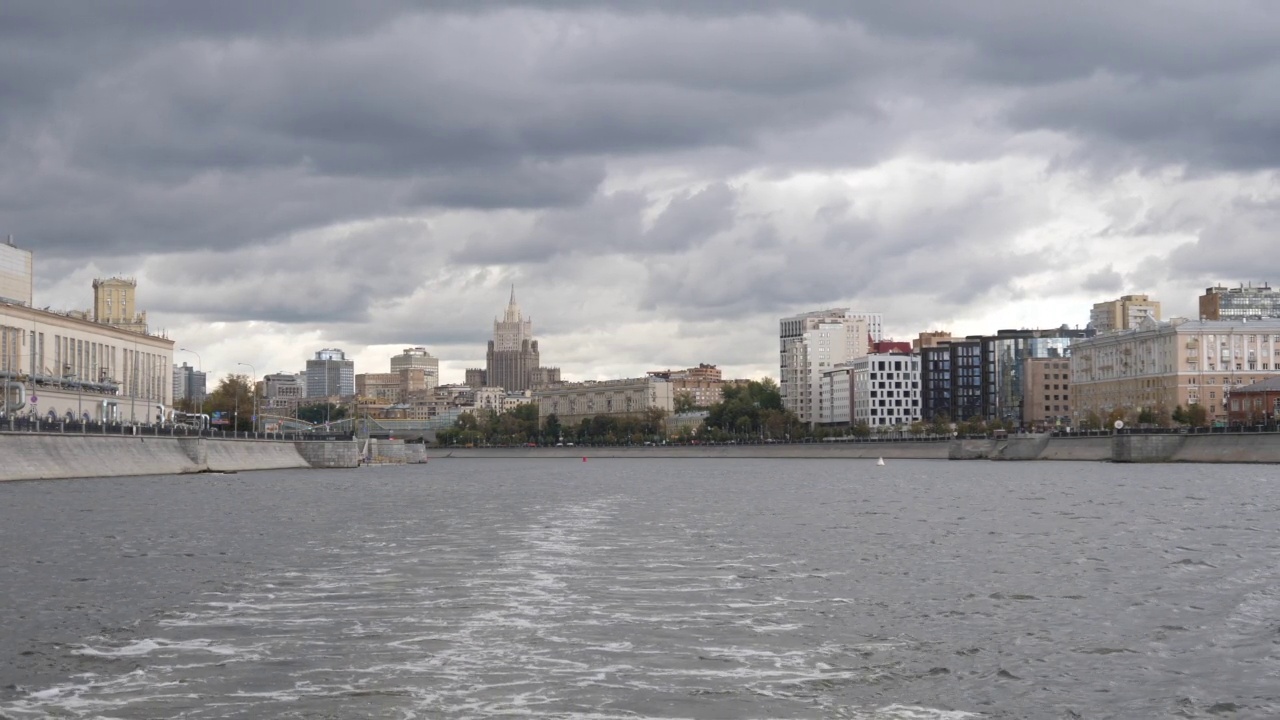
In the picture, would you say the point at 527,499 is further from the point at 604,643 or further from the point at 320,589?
the point at 604,643

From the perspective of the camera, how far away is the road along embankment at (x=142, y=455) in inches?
3238

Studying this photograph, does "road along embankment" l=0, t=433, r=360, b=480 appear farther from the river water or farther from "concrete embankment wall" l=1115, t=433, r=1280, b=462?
"concrete embankment wall" l=1115, t=433, r=1280, b=462

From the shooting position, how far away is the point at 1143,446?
13400 centimetres

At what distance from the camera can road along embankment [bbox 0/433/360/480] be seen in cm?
8225

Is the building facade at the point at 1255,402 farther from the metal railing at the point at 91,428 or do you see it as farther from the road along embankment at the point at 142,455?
the metal railing at the point at 91,428

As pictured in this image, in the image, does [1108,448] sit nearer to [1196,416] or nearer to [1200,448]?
[1200,448]

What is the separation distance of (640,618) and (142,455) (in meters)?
84.8

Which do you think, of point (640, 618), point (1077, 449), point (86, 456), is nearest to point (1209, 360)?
point (1077, 449)

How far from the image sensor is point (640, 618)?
2384cm

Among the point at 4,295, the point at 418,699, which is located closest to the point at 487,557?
the point at 418,699

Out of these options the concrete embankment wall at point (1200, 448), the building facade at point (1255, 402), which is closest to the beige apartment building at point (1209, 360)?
the building facade at point (1255, 402)

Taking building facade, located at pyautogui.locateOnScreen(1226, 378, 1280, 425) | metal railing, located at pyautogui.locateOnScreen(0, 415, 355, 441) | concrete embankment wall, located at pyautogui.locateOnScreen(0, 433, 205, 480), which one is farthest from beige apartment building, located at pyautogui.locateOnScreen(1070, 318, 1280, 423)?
concrete embankment wall, located at pyautogui.locateOnScreen(0, 433, 205, 480)

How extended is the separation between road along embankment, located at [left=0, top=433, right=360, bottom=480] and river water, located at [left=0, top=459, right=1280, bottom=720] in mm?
35414

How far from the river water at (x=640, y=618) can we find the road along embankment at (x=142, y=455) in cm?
3541
